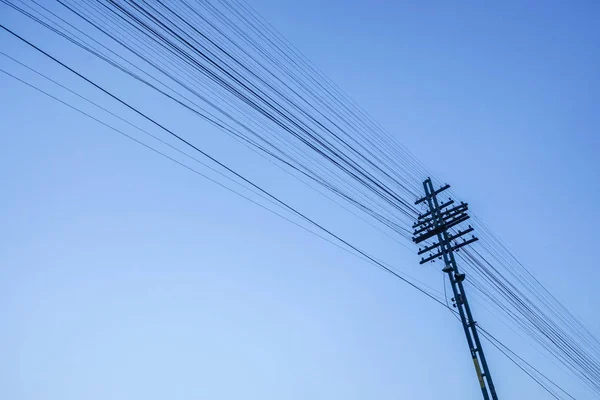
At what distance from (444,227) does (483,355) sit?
468cm

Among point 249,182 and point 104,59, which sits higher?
point 104,59

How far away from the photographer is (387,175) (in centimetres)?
1207

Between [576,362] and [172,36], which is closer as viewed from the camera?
[172,36]

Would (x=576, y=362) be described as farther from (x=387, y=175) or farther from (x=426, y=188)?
(x=387, y=175)

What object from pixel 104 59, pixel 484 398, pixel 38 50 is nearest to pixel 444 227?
pixel 484 398

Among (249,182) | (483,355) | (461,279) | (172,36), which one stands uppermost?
(172,36)

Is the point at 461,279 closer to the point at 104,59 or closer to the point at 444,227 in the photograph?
the point at 444,227

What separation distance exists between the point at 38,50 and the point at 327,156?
6537mm

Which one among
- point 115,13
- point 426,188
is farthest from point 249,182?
point 426,188

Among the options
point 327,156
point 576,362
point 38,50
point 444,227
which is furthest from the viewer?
point 576,362

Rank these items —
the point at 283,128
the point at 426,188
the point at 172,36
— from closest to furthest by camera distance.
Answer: the point at 172,36 < the point at 283,128 < the point at 426,188

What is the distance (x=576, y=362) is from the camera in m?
19.6

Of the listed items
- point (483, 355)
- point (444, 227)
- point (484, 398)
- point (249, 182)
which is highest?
point (444, 227)

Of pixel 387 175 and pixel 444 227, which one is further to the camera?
pixel 444 227
